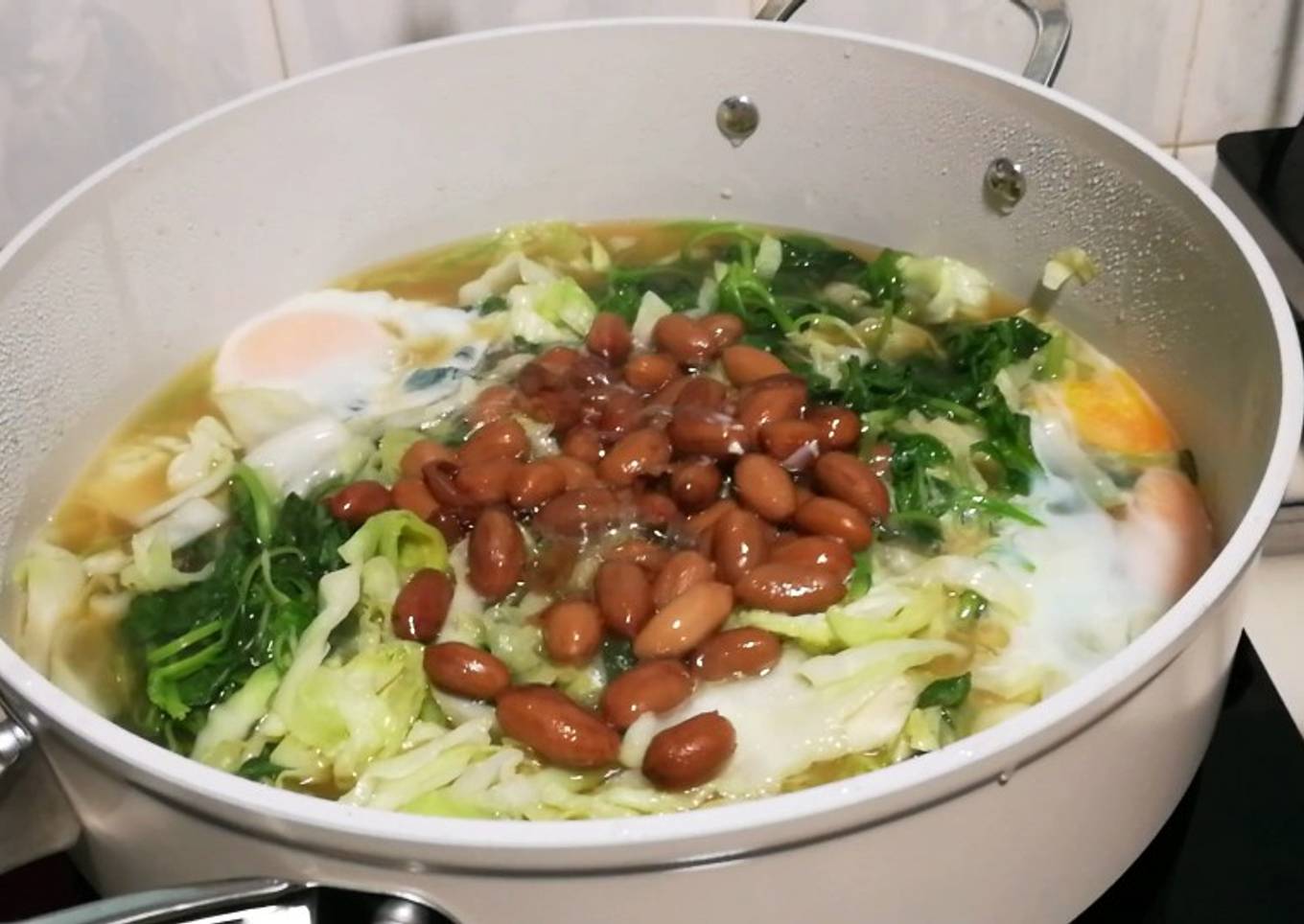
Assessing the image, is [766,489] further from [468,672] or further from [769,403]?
[468,672]

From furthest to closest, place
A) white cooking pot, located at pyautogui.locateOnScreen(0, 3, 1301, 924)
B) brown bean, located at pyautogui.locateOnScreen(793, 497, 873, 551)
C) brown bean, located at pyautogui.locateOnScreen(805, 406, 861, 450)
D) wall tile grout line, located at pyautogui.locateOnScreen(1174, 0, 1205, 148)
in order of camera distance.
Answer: wall tile grout line, located at pyautogui.locateOnScreen(1174, 0, 1205, 148), brown bean, located at pyautogui.locateOnScreen(805, 406, 861, 450), brown bean, located at pyautogui.locateOnScreen(793, 497, 873, 551), white cooking pot, located at pyautogui.locateOnScreen(0, 3, 1301, 924)

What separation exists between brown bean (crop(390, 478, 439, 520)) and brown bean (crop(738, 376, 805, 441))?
290mm

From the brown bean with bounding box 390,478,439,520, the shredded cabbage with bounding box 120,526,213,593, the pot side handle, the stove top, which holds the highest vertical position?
the pot side handle

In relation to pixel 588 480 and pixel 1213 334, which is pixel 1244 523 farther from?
pixel 588 480

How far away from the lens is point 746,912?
73 centimetres

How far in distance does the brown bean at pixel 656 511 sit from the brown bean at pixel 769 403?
10cm

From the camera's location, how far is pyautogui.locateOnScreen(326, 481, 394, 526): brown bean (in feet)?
3.98

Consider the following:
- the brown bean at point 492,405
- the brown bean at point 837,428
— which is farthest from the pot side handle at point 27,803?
the brown bean at point 837,428

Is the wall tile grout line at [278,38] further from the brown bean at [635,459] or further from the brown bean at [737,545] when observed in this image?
the brown bean at [737,545]

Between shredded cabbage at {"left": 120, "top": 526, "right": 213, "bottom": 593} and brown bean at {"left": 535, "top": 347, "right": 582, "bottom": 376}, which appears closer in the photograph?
shredded cabbage at {"left": 120, "top": 526, "right": 213, "bottom": 593}

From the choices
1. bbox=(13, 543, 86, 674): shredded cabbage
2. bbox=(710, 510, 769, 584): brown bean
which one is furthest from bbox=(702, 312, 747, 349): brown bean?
bbox=(13, 543, 86, 674): shredded cabbage

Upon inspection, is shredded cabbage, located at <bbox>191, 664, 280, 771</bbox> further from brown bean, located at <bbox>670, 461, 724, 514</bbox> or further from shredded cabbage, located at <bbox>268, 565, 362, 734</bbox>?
brown bean, located at <bbox>670, 461, 724, 514</bbox>

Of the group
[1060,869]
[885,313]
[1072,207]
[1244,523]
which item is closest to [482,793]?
[1060,869]

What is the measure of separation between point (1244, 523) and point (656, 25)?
908 mm
